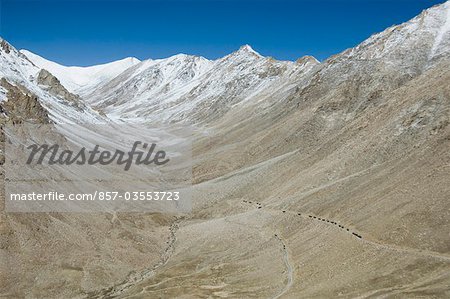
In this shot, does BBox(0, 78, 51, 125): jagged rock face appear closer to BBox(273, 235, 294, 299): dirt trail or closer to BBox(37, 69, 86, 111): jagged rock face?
BBox(37, 69, 86, 111): jagged rock face

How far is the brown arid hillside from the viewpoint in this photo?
1420 inches

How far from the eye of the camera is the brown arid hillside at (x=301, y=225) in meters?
36.1

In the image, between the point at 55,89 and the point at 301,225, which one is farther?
the point at 55,89

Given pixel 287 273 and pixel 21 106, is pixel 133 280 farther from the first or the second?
pixel 21 106

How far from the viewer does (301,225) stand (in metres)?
46.6

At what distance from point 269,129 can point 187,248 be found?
4664cm

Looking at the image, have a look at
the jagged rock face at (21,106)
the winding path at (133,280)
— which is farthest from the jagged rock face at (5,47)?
the winding path at (133,280)

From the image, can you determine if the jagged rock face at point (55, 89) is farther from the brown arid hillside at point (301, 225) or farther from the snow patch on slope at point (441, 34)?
the snow patch on slope at point (441, 34)

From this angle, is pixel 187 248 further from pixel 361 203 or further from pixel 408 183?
pixel 408 183

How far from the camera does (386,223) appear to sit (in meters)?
39.8

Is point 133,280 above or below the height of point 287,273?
below

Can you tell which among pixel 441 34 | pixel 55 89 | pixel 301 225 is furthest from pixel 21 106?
pixel 441 34

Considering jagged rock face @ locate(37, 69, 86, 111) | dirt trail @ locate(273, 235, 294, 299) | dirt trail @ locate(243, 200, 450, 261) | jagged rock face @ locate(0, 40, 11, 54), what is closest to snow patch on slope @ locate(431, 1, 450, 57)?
dirt trail @ locate(243, 200, 450, 261)

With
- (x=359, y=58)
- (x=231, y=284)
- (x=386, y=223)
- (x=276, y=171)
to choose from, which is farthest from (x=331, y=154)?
(x=359, y=58)
